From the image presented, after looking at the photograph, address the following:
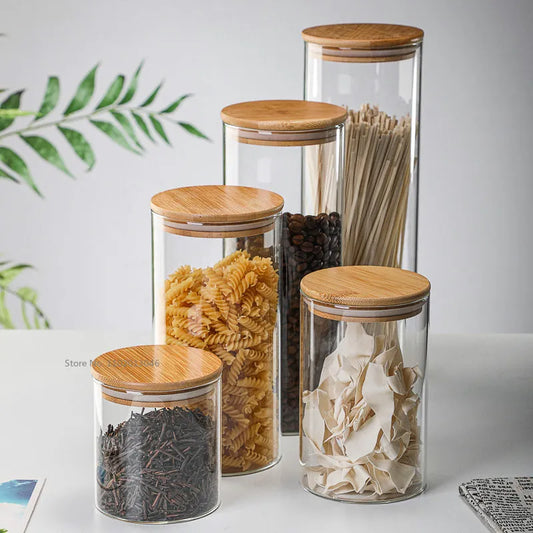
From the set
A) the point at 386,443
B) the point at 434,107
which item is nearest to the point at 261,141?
the point at 386,443

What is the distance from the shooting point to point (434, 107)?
2.23 m

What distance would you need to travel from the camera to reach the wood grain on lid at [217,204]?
0.94m

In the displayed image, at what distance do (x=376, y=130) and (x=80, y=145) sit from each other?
1362 mm

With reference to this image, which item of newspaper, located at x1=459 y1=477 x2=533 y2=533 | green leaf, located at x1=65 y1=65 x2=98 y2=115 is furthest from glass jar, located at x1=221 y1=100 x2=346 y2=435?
green leaf, located at x1=65 y1=65 x2=98 y2=115

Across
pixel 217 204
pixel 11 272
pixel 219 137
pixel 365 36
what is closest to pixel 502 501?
pixel 217 204

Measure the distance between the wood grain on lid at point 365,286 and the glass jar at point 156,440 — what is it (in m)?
0.12

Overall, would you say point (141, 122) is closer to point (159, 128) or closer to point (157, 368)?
point (159, 128)

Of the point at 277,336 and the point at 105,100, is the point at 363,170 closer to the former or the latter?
the point at 277,336

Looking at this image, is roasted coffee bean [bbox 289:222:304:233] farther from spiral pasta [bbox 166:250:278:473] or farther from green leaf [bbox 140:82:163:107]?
green leaf [bbox 140:82:163:107]

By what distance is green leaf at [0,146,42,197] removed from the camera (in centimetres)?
235

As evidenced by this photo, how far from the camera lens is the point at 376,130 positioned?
3.70 ft

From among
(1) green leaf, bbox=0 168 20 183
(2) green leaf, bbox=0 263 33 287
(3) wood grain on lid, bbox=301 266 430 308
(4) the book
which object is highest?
(3) wood grain on lid, bbox=301 266 430 308

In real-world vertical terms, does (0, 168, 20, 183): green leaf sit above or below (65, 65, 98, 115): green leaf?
below

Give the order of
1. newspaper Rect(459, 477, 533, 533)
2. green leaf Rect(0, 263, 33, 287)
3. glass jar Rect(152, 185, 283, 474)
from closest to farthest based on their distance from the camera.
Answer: newspaper Rect(459, 477, 533, 533) → glass jar Rect(152, 185, 283, 474) → green leaf Rect(0, 263, 33, 287)
